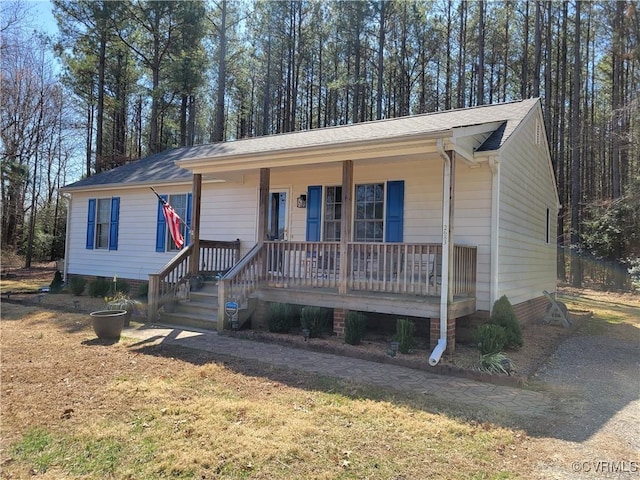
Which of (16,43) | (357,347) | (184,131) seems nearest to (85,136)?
(184,131)

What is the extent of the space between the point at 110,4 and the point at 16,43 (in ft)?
17.8

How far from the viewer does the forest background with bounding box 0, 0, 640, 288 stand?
19641mm

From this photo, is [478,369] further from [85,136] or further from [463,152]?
[85,136]

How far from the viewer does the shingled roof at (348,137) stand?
7.49 m

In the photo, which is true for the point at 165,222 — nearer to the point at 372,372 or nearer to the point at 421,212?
the point at 421,212

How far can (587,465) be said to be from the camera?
3.19 m

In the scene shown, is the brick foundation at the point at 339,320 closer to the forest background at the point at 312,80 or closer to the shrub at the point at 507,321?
the shrub at the point at 507,321

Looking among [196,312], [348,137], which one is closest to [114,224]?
[196,312]

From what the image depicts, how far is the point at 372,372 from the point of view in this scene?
555 centimetres

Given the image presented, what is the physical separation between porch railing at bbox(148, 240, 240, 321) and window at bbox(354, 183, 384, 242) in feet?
10.6

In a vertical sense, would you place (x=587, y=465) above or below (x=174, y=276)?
below

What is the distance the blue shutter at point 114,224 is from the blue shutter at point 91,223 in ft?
2.74

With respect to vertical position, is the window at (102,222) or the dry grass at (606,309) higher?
the window at (102,222)

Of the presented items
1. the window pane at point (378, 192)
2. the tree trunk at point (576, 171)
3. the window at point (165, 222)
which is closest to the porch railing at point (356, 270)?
the window pane at point (378, 192)
